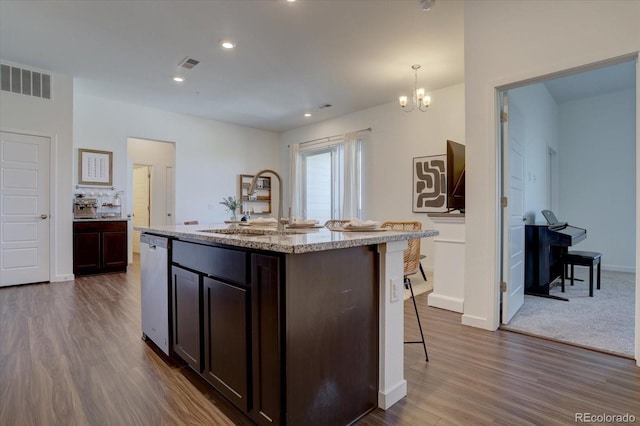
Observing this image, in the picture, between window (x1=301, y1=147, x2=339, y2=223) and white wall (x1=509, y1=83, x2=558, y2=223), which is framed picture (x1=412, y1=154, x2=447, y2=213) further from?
window (x1=301, y1=147, x2=339, y2=223)

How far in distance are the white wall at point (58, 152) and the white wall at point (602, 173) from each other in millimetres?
8471

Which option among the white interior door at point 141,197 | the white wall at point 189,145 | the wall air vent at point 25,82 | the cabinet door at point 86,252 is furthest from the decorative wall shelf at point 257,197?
the wall air vent at point 25,82

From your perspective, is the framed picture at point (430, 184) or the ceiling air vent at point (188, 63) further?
the framed picture at point (430, 184)

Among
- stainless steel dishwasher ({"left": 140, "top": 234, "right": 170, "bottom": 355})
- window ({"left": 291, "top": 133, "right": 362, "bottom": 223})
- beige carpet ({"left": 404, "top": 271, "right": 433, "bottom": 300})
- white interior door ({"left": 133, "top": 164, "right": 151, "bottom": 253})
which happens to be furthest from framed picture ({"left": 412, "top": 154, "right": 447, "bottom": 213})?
white interior door ({"left": 133, "top": 164, "right": 151, "bottom": 253})

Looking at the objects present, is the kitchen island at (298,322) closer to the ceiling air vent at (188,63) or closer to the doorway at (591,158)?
the ceiling air vent at (188,63)

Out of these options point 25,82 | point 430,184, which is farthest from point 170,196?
point 430,184

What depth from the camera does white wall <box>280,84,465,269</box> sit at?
5.17m

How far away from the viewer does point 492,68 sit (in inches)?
111

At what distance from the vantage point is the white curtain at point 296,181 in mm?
7523

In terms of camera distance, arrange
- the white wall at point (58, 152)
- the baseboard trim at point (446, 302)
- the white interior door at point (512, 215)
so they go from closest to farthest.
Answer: the white interior door at point (512, 215) < the baseboard trim at point (446, 302) < the white wall at point (58, 152)

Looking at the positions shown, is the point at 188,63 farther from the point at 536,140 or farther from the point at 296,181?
the point at 536,140

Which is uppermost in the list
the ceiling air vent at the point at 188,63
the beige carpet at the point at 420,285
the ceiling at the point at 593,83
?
the ceiling at the point at 593,83

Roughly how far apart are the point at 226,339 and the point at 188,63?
3.96 m

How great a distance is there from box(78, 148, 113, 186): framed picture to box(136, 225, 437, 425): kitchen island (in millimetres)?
4858
